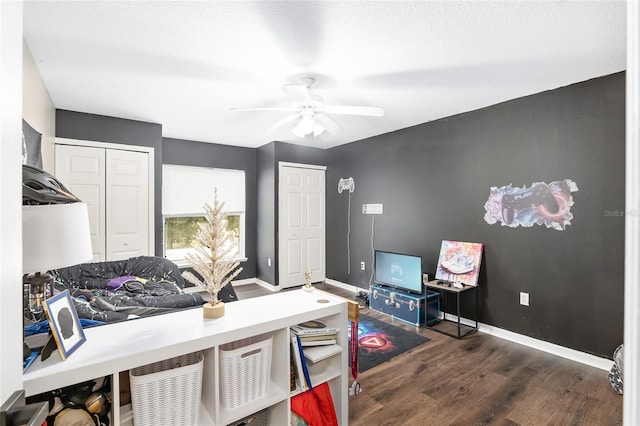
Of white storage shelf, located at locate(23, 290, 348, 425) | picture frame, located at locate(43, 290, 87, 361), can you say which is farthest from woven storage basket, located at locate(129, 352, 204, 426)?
picture frame, located at locate(43, 290, 87, 361)

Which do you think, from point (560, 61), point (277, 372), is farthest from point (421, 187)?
point (277, 372)

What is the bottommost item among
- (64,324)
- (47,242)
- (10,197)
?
(64,324)

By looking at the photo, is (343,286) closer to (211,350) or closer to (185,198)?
(185,198)

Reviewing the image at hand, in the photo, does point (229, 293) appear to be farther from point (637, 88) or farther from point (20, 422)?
point (637, 88)

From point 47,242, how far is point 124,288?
232cm

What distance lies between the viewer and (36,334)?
117 centimetres

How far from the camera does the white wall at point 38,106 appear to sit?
86.9 inches

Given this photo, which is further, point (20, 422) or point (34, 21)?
point (34, 21)

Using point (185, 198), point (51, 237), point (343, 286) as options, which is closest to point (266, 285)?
point (343, 286)

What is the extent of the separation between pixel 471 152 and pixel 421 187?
757 mm

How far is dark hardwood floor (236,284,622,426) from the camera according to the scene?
6.73 ft

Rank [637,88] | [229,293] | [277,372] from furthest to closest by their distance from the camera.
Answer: [229,293], [277,372], [637,88]

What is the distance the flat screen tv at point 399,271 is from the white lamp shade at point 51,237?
3.34 m

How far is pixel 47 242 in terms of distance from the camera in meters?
1.01
